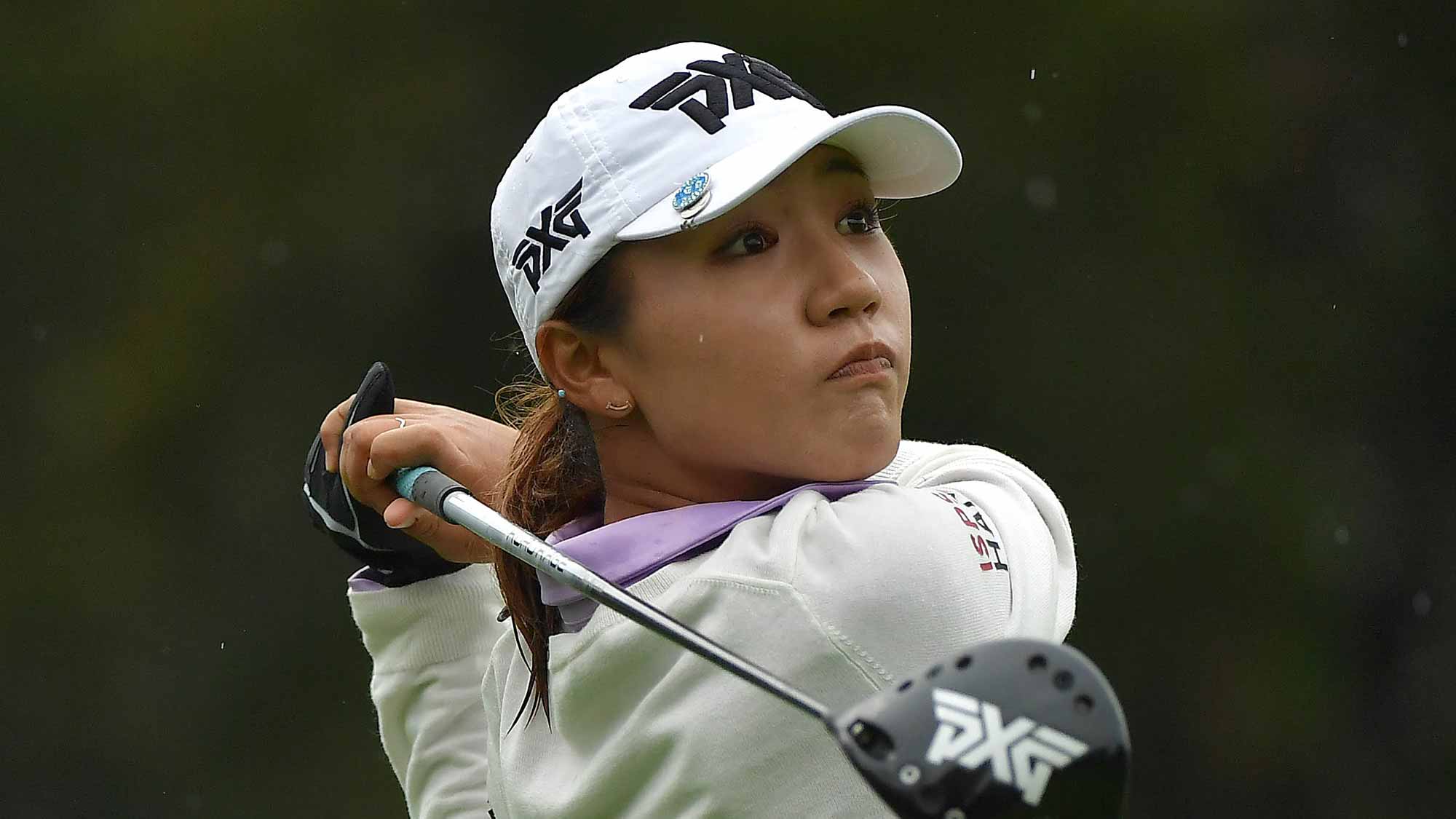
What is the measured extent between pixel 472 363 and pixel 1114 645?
6.81ft

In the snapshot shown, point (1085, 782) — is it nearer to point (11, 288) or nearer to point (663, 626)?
point (663, 626)

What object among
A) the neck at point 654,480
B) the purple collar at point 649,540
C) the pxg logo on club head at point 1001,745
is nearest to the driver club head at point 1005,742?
the pxg logo on club head at point 1001,745

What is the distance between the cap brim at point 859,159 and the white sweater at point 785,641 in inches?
10.8

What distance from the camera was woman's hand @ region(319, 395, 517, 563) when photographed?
2.03 m

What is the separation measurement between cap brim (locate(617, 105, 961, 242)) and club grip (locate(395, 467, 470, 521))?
0.30 metres

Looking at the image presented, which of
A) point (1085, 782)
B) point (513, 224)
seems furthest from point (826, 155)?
point (1085, 782)

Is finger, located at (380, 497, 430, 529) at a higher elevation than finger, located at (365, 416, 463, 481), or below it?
below

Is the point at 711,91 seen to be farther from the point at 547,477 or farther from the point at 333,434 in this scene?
the point at 333,434

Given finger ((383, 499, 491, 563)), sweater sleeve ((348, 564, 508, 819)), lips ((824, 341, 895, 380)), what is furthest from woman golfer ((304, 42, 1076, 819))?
sweater sleeve ((348, 564, 508, 819))

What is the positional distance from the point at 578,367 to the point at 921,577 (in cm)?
46

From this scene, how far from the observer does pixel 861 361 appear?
5.90 feet

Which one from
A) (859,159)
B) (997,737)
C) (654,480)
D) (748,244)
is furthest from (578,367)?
(997,737)

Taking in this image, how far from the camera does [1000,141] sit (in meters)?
5.93

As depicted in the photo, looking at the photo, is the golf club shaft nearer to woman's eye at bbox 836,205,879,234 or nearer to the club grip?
the club grip
